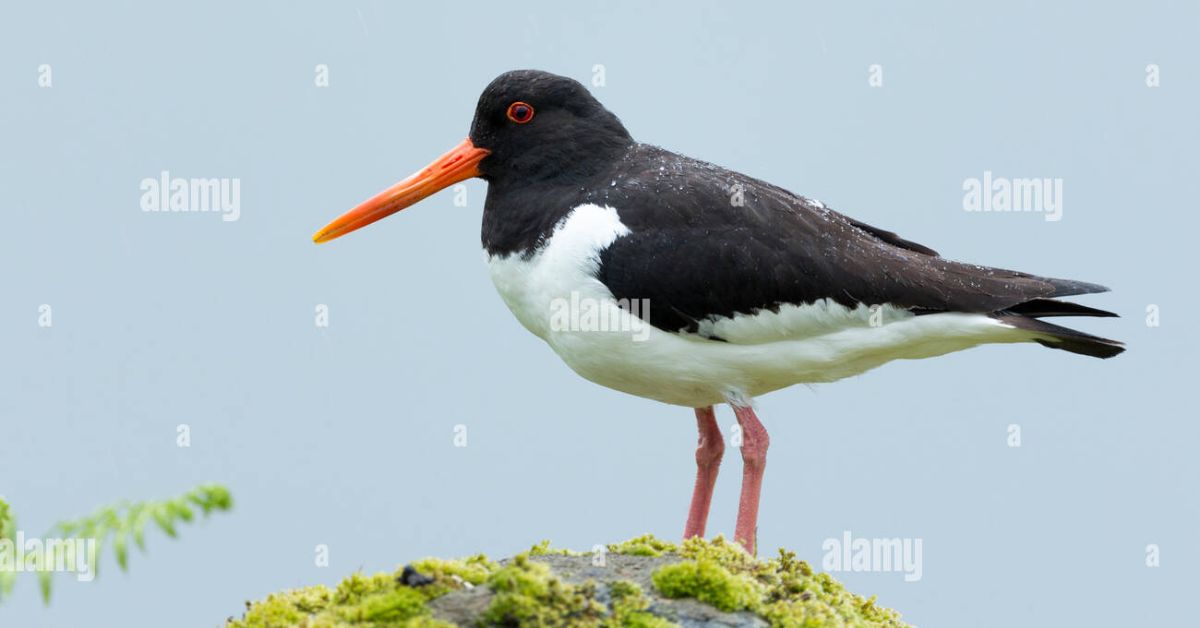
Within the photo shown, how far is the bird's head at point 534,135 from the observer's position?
8.50 metres

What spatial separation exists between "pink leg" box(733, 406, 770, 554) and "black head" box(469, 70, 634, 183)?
1817mm

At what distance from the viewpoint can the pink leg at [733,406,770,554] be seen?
26.8ft

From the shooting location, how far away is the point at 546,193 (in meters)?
8.34

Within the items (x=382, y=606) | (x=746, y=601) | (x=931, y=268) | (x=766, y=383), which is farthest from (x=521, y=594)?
(x=931, y=268)

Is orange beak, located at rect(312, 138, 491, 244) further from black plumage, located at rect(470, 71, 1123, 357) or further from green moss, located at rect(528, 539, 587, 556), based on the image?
green moss, located at rect(528, 539, 587, 556)

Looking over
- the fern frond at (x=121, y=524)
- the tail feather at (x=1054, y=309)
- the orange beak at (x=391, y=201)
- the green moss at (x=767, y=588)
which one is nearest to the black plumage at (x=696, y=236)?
the tail feather at (x=1054, y=309)

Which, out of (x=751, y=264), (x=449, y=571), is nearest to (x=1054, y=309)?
(x=751, y=264)

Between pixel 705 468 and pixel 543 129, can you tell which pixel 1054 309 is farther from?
pixel 543 129

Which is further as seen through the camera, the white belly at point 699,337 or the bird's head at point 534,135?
the bird's head at point 534,135

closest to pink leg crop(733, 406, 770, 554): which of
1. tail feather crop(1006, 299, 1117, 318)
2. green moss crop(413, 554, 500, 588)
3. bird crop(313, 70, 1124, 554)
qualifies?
bird crop(313, 70, 1124, 554)

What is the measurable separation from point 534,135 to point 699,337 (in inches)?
68.3

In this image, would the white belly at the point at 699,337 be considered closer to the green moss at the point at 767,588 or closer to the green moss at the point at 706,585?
the green moss at the point at 767,588

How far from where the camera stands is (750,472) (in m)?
8.21

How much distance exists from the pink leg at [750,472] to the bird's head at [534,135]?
1.81 m
